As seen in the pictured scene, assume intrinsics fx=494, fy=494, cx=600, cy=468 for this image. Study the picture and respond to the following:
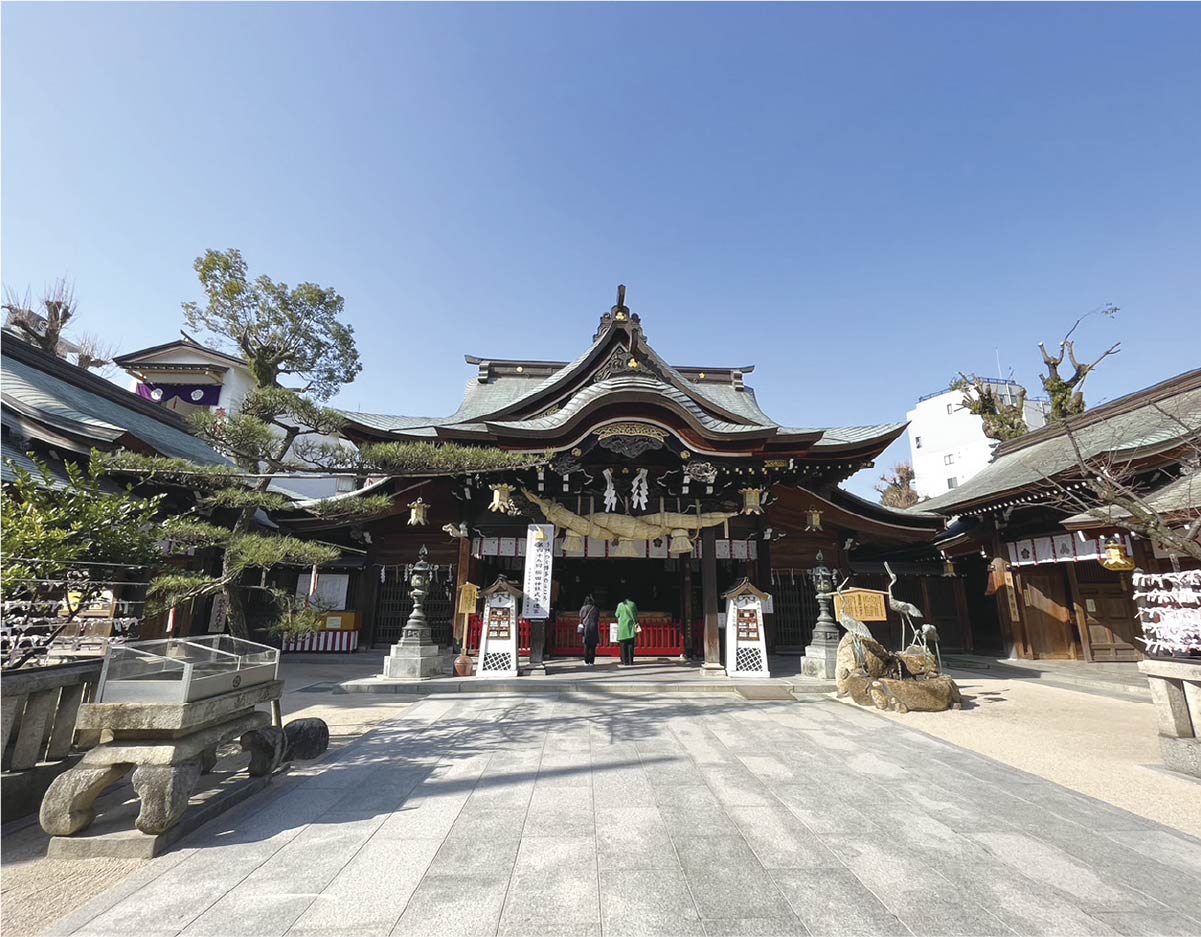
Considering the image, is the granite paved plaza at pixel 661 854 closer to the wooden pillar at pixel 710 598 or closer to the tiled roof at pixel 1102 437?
the wooden pillar at pixel 710 598

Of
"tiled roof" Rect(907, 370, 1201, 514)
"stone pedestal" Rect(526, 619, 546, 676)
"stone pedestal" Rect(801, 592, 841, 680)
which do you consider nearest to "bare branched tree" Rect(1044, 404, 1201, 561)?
"tiled roof" Rect(907, 370, 1201, 514)

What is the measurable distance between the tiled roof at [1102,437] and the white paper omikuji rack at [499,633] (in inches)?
479

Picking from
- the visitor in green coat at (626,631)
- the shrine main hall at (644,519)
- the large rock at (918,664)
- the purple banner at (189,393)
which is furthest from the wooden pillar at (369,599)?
the purple banner at (189,393)

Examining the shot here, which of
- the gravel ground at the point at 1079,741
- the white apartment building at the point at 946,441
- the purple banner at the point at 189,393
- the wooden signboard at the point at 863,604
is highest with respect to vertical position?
the white apartment building at the point at 946,441

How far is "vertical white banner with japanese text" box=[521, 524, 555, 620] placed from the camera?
10984 millimetres

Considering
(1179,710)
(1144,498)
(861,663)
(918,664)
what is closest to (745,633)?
(861,663)

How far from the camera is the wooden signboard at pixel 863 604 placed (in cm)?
946

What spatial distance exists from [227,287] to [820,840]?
74.6ft

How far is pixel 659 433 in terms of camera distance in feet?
37.1

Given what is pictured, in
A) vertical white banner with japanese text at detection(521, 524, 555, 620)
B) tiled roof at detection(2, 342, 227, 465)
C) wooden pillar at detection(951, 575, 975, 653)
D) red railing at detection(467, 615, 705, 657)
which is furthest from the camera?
wooden pillar at detection(951, 575, 975, 653)

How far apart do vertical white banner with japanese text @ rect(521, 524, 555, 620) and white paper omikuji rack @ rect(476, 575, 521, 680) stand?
0.46 m

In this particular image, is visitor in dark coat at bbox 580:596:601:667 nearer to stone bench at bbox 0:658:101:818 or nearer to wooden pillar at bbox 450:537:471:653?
wooden pillar at bbox 450:537:471:653

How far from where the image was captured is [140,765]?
11.8ft

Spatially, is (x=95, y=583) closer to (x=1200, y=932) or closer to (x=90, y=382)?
(x=1200, y=932)
